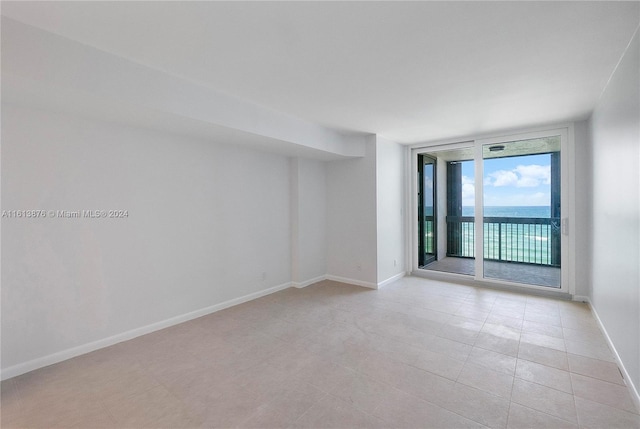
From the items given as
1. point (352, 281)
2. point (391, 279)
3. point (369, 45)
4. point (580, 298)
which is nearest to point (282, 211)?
point (352, 281)

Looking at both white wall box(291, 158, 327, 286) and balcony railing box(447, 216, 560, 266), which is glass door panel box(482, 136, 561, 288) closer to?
balcony railing box(447, 216, 560, 266)

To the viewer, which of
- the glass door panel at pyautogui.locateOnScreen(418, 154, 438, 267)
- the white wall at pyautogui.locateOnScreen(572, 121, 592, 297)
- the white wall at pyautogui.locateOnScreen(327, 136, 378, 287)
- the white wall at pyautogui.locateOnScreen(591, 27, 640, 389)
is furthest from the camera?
the glass door panel at pyautogui.locateOnScreen(418, 154, 438, 267)

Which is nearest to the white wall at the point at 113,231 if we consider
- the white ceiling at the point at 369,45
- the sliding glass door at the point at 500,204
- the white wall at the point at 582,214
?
the white ceiling at the point at 369,45

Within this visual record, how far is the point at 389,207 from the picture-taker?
505cm

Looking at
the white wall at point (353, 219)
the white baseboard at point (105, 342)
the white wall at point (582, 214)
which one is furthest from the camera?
the white wall at point (353, 219)

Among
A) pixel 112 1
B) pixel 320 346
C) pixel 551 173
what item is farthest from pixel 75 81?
pixel 551 173

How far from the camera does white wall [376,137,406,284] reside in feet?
15.6

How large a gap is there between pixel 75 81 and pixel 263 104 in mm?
1646

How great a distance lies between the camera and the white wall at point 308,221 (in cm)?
480

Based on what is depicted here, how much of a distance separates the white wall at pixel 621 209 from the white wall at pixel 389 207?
2.64 metres

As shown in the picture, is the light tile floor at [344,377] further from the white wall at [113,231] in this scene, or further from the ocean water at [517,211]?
the ocean water at [517,211]

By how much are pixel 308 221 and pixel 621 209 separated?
3763mm

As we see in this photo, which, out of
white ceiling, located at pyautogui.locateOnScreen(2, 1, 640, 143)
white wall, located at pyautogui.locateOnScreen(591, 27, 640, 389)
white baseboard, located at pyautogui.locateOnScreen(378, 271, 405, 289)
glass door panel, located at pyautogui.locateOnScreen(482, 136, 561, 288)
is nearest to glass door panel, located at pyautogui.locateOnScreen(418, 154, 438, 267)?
white baseboard, located at pyautogui.locateOnScreen(378, 271, 405, 289)

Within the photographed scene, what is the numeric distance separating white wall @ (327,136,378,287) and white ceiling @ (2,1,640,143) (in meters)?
1.78
